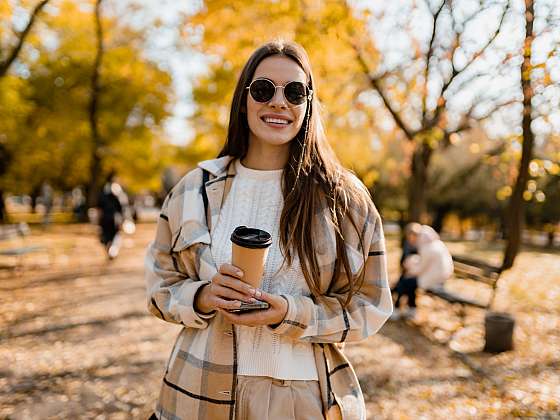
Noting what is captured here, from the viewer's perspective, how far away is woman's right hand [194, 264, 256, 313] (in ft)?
4.49

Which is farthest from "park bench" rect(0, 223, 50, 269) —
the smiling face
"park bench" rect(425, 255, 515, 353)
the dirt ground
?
the smiling face

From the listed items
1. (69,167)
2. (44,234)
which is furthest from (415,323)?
(69,167)

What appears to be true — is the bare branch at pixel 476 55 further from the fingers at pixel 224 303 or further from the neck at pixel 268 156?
the fingers at pixel 224 303

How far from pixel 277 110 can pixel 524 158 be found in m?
5.46

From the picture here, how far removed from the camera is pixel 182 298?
62.4 inches

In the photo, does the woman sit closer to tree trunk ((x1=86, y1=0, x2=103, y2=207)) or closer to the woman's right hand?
the woman's right hand

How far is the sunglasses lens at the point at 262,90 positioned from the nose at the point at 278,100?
1cm

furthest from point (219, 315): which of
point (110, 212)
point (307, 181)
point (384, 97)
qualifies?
point (110, 212)

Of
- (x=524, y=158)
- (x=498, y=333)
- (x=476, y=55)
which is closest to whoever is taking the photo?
(x=524, y=158)

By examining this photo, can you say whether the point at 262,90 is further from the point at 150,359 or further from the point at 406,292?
the point at 406,292

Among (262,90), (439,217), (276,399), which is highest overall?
(262,90)

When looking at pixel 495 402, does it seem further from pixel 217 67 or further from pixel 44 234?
pixel 44 234

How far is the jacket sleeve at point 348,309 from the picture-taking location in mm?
1506

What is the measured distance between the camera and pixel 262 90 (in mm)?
1712
